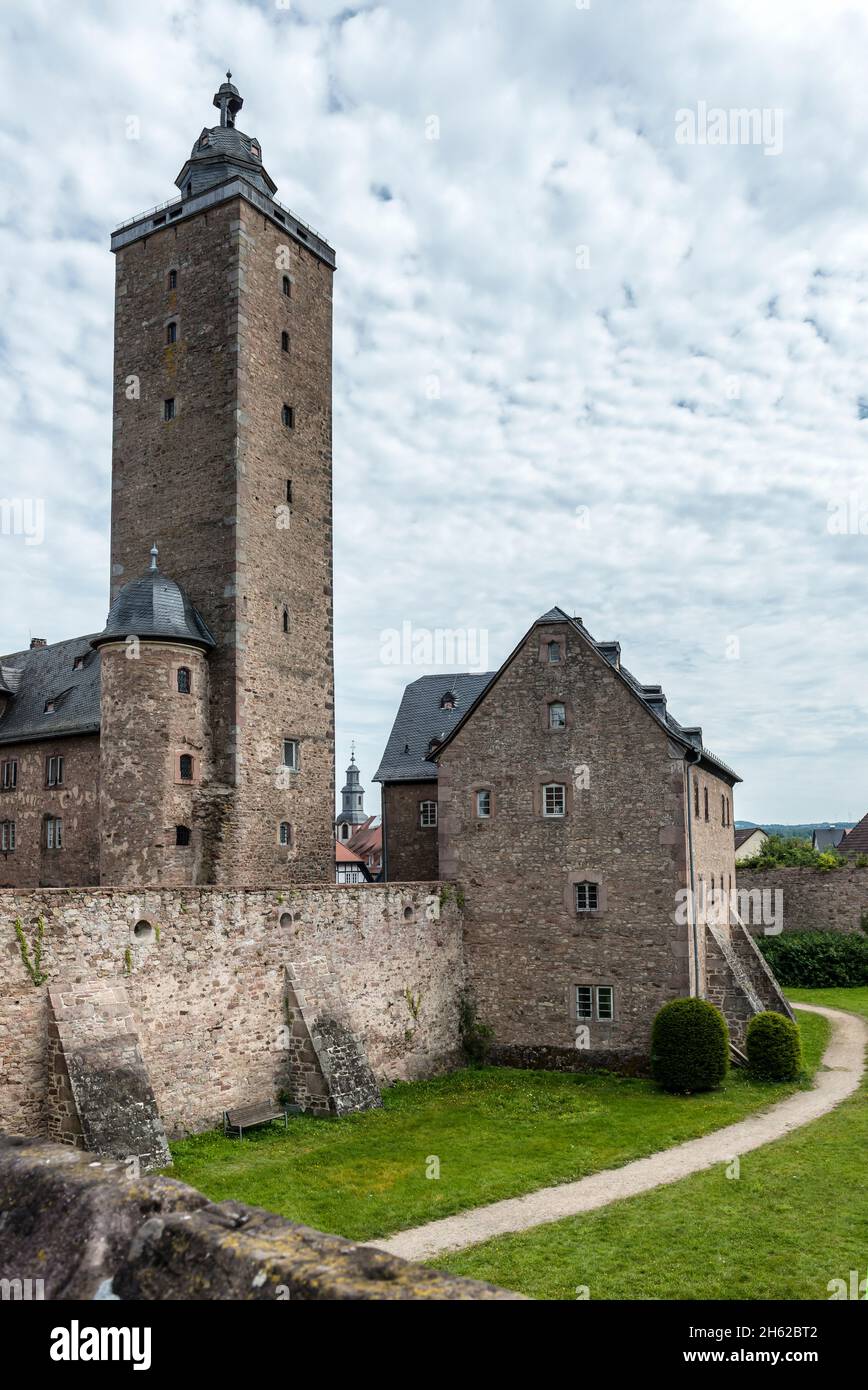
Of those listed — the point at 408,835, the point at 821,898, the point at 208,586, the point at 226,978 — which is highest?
the point at 208,586

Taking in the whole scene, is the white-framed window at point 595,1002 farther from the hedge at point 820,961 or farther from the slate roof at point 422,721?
the hedge at point 820,961

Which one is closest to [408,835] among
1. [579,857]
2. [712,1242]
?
[579,857]

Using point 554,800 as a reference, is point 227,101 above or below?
above

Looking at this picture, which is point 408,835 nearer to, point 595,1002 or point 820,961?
point 595,1002

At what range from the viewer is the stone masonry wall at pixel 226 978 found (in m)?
15.3

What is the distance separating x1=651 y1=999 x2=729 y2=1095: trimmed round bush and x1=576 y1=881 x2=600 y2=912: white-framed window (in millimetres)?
3063

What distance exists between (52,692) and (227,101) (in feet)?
67.6

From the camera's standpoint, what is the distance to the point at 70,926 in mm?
15961

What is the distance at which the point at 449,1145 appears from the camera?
18344mm

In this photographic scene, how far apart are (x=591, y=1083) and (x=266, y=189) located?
94.8ft

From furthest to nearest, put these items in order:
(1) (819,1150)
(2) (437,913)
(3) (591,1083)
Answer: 1. (2) (437,913)
2. (3) (591,1083)
3. (1) (819,1150)

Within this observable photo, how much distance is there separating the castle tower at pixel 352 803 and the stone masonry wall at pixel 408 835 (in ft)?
200
